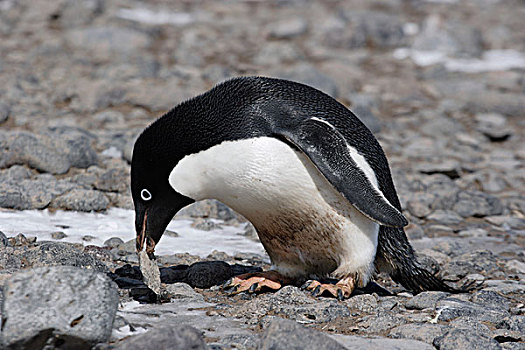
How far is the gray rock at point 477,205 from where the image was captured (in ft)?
17.7

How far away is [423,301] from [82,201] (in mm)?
2183

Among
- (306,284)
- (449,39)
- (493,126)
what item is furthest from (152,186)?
(449,39)

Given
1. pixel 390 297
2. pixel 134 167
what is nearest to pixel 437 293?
pixel 390 297

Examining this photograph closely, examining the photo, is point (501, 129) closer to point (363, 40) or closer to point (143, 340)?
point (363, 40)

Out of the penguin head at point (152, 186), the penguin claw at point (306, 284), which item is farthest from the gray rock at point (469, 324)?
the penguin head at point (152, 186)

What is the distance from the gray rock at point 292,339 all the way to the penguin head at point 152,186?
108 centimetres

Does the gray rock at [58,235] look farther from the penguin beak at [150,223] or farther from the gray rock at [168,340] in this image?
the gray rock at [168,340]

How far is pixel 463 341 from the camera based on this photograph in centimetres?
256

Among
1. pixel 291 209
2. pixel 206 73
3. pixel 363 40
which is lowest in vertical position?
pixel 291 209

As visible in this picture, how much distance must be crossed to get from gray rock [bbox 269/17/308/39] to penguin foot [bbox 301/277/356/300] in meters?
7.75

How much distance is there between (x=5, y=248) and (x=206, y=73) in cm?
530

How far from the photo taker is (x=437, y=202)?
5.42 m

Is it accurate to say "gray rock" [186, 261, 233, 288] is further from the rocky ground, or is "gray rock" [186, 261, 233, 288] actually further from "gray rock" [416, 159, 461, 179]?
"gray rock" [416, 159, 461, 179]

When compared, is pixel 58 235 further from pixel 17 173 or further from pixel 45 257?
pixel 17 173
